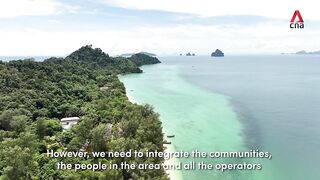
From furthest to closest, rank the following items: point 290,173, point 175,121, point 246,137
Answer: point 175,121 < point 246,137 < point 290,173

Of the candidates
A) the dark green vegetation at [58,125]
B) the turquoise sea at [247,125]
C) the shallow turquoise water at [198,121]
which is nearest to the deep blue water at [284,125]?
the turquoise sea at [247,125]

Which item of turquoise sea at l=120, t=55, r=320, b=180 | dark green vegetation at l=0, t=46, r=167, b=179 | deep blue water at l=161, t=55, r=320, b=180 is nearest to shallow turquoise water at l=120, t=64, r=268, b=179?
turquoise sea at l=120, t=55, r=320, b=180

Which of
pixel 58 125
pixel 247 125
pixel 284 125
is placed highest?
pixel 58 125

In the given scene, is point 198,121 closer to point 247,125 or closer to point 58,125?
point 247,125

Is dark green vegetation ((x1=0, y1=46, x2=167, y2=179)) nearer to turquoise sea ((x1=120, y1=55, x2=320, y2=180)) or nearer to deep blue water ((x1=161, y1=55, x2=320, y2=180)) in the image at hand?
turquoise sea ((x1=120, y1=55, x2=320, y2=180))

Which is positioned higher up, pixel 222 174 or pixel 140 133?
→ pixel 140 133

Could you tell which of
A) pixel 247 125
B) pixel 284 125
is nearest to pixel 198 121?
pixel 247 125

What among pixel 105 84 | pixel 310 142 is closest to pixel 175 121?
pixel 310 142

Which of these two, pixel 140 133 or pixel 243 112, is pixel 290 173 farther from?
pixel 243 112
